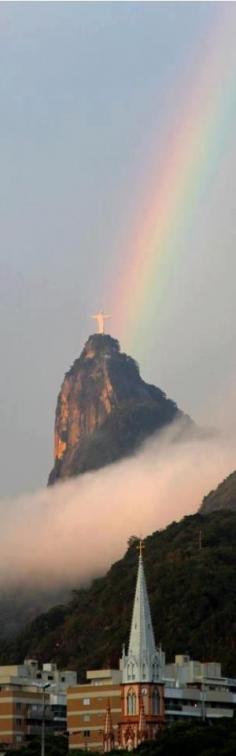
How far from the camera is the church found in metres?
171

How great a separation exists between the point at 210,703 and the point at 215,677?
5.11 m

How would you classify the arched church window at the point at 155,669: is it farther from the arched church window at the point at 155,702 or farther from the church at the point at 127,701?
the arched church window at the point at 155,702

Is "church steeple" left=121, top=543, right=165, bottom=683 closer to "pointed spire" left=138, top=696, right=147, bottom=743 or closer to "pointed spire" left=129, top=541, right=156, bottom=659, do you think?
"pointed spire" left=129, top=541, right=156, bottom=659

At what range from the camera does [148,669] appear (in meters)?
174

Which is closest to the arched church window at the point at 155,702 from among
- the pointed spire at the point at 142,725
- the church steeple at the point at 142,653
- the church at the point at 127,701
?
the church at the point at 127,701

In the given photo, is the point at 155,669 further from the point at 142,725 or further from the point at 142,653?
the point at 142,725

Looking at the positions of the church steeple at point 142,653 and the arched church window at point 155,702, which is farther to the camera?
the church steeple at point 142,653

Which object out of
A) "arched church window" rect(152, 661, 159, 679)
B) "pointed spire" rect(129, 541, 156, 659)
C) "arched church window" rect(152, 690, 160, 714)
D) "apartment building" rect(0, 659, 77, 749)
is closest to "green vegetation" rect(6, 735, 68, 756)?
"apartment building" rect(0, 659, 77, 749)

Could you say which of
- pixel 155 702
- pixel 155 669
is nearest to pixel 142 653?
pixel 155 669

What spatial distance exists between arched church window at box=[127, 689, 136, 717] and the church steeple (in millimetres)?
1291

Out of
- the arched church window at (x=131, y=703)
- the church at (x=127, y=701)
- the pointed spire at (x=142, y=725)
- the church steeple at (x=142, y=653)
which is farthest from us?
the church steeple at (x=142, y=653)

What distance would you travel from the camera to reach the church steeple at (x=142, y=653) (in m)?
174

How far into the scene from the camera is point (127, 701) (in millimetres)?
173750

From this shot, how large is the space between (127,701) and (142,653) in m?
4.77
